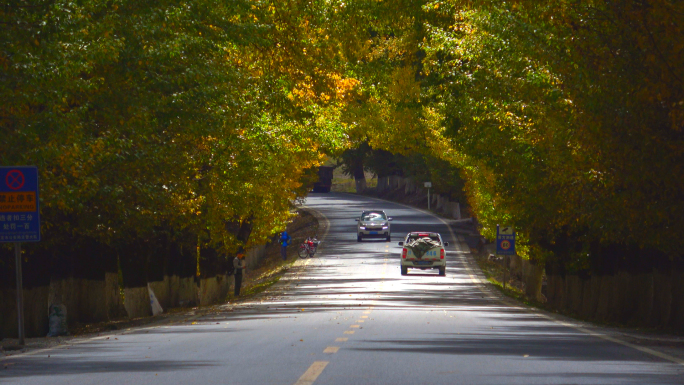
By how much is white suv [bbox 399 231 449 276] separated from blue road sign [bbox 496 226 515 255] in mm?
6280

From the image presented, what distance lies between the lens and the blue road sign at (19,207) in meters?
14.5

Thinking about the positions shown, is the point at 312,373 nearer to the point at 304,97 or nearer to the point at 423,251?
the point at 304,97

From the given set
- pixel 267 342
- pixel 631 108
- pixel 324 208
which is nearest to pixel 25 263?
pixel 267 342

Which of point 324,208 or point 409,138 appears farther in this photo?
point 324,208

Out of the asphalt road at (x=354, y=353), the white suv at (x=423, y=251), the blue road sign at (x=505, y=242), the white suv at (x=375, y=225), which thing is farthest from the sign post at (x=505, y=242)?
the white suv at (x=375, y=225)

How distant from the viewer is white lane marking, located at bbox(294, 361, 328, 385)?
29.8 ft

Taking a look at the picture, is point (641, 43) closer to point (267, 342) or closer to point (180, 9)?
point (267, 342)

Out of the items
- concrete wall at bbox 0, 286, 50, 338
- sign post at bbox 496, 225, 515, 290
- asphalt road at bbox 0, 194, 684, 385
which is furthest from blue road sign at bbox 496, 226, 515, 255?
concrete wall at bbox 0, 286, 50, 338

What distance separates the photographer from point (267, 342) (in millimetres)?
13570

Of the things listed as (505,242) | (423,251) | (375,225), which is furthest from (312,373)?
(375,225)

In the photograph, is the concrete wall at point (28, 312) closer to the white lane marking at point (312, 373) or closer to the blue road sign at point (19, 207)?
the blue road sign at point (19, 207)

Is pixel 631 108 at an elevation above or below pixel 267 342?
above

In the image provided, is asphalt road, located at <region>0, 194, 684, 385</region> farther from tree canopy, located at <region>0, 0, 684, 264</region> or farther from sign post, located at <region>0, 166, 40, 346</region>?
tree canopy, located at <region>0, 0, 684, 264</region>

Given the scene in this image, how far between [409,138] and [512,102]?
26.9 metres
